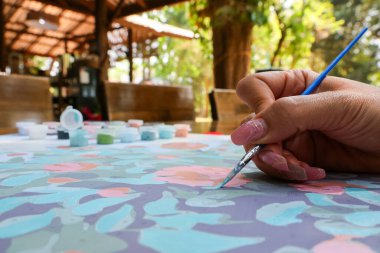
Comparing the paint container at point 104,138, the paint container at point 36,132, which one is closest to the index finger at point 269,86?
the paint container at point 104,138

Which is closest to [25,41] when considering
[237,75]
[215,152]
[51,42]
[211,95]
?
[51,42]

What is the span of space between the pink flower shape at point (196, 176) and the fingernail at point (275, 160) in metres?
0.05

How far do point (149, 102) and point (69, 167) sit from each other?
1.56m

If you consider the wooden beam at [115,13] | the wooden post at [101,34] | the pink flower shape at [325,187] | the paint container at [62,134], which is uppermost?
the wooden beam at [115,13]

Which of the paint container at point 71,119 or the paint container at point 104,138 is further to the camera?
the paint container at point 71,119

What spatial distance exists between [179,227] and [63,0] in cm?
594

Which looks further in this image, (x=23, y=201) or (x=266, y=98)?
(x=266, y=98)

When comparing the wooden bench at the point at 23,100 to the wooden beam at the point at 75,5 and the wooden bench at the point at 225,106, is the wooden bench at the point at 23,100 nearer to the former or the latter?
the wooden bench at the point at 225,106

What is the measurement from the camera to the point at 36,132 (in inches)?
44.7

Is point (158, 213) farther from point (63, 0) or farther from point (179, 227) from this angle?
point (63, 0)

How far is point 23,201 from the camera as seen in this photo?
1.30ft

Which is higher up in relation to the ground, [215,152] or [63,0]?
[63,0]

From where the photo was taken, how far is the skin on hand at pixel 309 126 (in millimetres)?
490

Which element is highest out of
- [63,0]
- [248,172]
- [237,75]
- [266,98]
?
[63,0]
